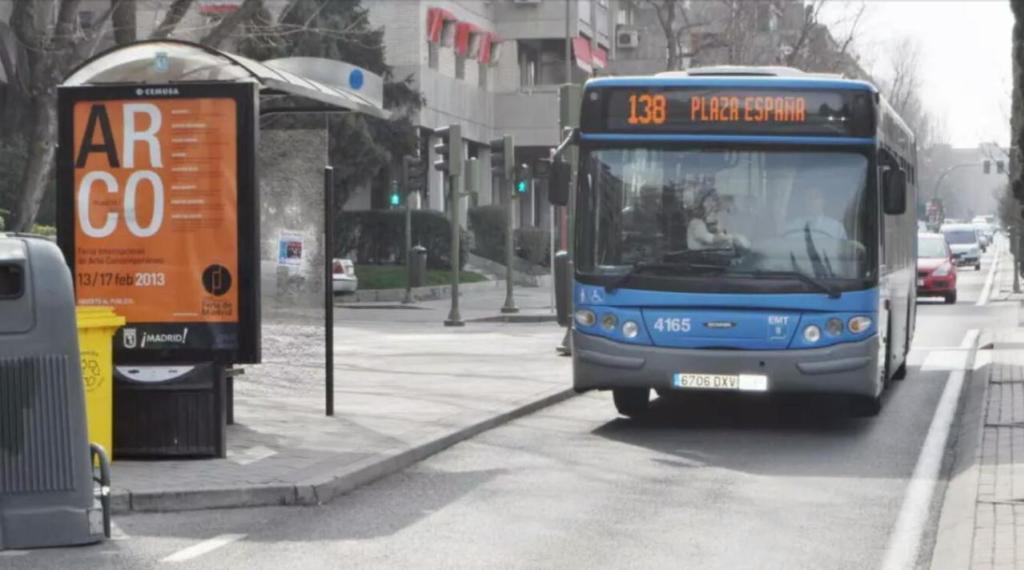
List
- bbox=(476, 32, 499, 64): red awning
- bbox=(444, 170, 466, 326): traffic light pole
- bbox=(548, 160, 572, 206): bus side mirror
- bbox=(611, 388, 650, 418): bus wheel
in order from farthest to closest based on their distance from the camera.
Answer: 1. bbox=(476, 32, 499, 64): red awning
2. bbox=(444, 170, 466, 326): traffic light pole
3. bbox=(611, 388, 650, 418): bus wheel
4. bbox=(548, 160, 572, 206): bus side mirror

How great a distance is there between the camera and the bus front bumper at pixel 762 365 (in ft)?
47.9

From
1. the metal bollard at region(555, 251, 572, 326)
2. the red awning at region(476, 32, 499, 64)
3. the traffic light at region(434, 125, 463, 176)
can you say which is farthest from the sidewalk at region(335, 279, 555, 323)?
the metal bollard at region(555, 251, 572, 326)

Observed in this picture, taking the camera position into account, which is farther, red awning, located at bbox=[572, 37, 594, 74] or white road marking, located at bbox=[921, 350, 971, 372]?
red awning, located at bbox=[572, 37, 594, 74]

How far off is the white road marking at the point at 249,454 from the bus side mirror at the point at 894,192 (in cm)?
531

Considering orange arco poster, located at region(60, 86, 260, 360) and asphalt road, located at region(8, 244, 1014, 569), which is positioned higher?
orange arco poster, located at region(60, 86, 260, 360)

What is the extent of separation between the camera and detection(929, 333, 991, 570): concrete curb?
8547 millimetres

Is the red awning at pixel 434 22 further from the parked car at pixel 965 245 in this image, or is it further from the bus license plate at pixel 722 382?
the bus license plate at pixel 722 382

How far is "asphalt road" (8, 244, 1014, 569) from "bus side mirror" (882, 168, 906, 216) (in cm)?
173

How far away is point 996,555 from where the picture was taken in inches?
323

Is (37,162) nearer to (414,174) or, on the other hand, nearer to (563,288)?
(563,288)

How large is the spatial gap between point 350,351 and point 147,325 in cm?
1327

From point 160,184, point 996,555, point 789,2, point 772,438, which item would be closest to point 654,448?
point 772,438

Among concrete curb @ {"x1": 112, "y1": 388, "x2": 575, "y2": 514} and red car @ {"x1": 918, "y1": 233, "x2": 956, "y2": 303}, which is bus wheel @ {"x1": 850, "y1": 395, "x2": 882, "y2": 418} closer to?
concrete curb @ {"x1": 112, "y1": 388, "x2": 575, "y2": 514}

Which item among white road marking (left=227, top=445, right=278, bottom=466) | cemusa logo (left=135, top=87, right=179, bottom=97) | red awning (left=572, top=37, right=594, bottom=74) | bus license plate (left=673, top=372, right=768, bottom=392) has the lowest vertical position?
white road marking (left=227, top=445, right=278, bottom=466)
